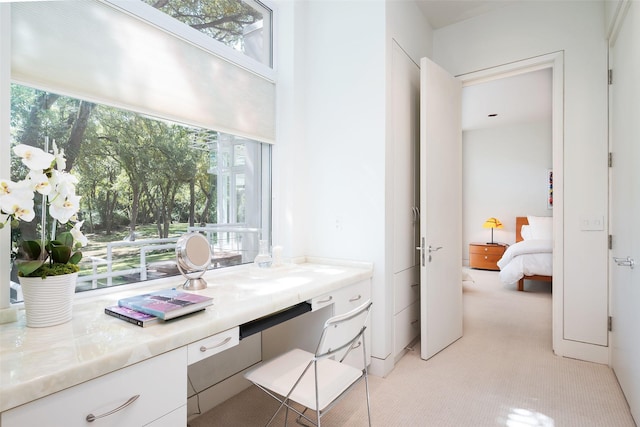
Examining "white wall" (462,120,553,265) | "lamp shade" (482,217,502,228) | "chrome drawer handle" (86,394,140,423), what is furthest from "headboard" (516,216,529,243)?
"chrome drawer handle" (86,394,140,423)

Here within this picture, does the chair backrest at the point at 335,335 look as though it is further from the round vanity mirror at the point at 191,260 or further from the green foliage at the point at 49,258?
the green foliage at the point at 49,258

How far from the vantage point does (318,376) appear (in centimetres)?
146

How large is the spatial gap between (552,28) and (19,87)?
3424 mm

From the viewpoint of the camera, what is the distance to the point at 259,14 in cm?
251

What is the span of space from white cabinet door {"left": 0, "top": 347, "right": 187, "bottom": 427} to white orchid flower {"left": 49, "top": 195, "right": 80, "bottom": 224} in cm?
57

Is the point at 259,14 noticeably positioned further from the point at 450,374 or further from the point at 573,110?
the point at 450,374

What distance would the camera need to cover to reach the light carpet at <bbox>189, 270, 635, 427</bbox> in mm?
1802

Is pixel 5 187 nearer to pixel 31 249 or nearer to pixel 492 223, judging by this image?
pixel 31 249

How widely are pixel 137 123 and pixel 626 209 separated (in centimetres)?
278

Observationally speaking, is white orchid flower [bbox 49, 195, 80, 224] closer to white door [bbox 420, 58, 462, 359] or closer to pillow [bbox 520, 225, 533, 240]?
white door [bbox 420, 58, 462, 359]

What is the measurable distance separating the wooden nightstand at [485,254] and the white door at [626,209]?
13.2 feet

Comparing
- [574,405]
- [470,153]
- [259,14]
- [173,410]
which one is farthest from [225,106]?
[470,153]

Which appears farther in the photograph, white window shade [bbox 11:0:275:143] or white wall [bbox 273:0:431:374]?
white wall [bbox 273:0:431:374]

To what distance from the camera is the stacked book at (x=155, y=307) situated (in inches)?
45.8
